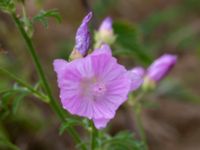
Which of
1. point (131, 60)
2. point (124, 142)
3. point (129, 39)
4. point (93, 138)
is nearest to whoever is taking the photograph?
point (93, 138)

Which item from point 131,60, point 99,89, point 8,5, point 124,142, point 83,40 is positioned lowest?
point 131,60

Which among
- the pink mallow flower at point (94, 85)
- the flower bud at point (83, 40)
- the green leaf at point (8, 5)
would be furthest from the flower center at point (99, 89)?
the green leaf at point (8, 5)

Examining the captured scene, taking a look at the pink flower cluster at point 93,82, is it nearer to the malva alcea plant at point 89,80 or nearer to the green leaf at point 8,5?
the malva alcea plant at point 89,80

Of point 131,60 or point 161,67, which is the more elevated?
point 161,67

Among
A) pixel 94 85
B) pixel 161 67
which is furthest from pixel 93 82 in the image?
pixel 161 67

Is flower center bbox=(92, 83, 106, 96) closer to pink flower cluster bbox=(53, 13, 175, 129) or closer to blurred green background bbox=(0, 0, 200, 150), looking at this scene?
pink flower cluster bbox=(53, 13, 175, 129)

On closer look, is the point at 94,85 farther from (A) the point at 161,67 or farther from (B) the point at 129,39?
(B) the point at 129,39
